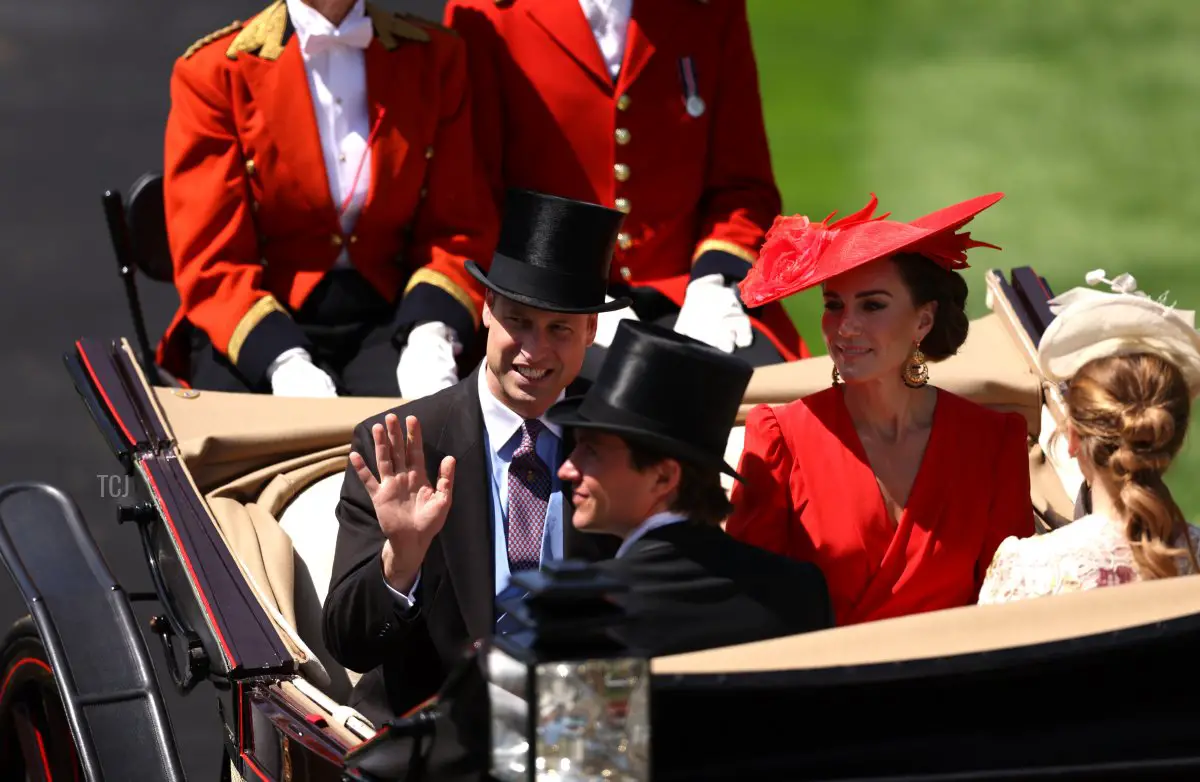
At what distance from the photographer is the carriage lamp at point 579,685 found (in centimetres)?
169

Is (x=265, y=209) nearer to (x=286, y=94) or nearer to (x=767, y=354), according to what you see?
(x=286, y=94)

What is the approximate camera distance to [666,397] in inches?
84.8

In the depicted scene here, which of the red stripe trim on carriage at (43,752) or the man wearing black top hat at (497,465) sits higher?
the man wearing black top hat at (497,465)

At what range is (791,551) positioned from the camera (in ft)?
8.38

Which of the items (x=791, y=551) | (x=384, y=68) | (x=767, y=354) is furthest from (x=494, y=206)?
(x=791, y=551)

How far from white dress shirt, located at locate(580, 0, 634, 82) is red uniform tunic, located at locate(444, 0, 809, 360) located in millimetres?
28

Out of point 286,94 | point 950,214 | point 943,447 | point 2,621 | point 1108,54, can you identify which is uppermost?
point 1108,54

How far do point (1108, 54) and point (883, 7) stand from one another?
0.78m

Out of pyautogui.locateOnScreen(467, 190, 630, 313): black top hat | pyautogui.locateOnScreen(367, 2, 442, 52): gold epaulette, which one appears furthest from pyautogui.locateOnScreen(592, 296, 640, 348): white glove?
pyautogui.locateOnScreen(467, 190, 630, 313): black top hat

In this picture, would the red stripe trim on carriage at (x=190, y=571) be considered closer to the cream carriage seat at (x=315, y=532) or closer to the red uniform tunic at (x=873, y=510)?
the cream carriage seat at (x=315, y=532)

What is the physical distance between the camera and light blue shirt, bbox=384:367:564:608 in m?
2.63

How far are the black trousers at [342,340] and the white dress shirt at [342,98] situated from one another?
0.06 meters

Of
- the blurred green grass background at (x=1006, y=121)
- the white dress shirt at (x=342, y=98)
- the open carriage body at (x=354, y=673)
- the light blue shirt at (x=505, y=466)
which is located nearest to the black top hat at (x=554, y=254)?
the light blue shirt at (x=505, y=466)

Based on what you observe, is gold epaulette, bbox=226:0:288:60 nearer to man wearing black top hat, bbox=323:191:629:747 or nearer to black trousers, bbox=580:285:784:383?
black trousers, bbox=580:285:784:383
